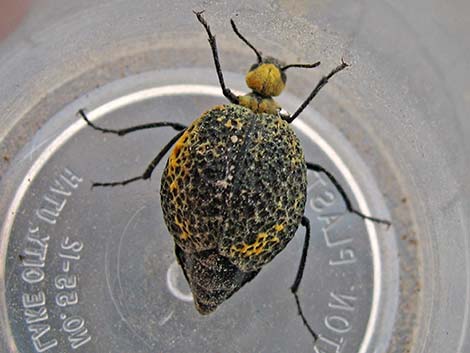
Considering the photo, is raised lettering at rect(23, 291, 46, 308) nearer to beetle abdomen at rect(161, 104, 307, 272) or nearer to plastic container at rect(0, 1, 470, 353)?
plastic container at rect(0, 1, 470, 353)

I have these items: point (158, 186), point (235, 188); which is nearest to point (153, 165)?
point (235, 188)

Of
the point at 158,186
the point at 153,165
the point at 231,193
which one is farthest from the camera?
the point at 158,186

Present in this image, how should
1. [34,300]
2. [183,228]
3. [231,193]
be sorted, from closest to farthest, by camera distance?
[231,193]
[183,228]
[34,300]

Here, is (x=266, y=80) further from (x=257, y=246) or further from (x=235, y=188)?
(x=257, y=246)

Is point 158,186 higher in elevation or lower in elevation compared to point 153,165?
higher

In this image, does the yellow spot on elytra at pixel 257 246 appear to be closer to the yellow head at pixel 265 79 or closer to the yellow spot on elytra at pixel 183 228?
the yellow spot on elytra at pixel 183 228

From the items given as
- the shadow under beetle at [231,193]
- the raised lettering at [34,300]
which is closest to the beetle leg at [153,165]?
the shadow under beetle at [231,193]
